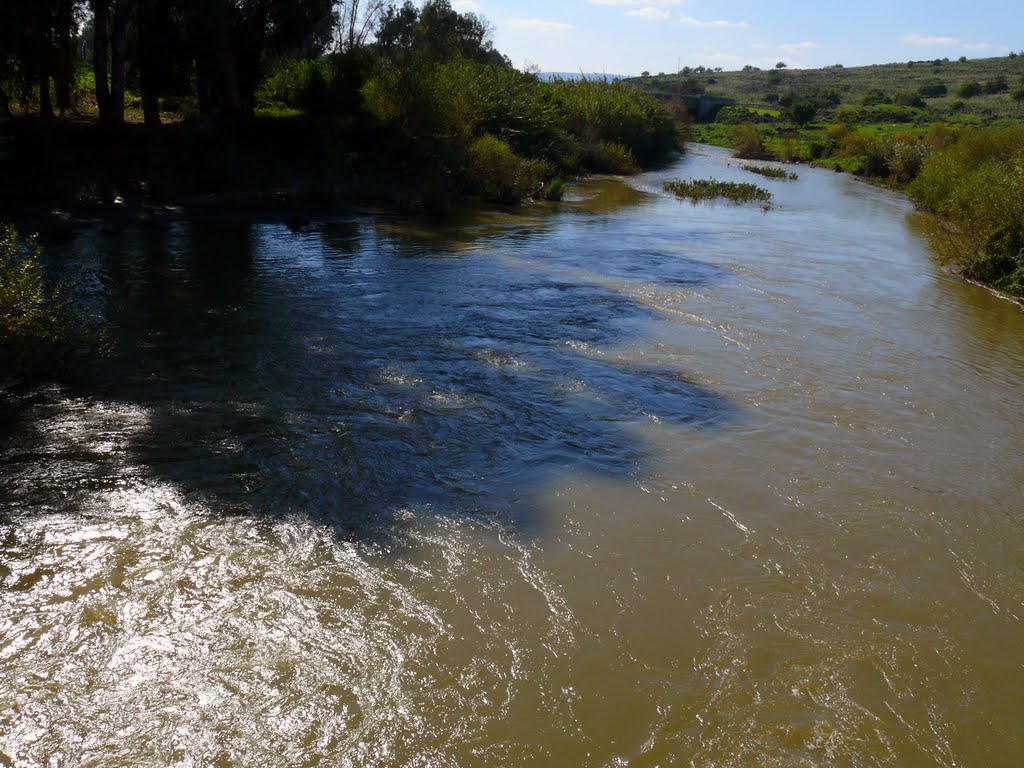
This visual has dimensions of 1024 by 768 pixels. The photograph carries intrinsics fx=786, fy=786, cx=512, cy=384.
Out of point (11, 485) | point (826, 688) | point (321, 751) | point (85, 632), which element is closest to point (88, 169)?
point (11, 485)

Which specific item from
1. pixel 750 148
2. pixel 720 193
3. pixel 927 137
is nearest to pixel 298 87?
pixel 720 193

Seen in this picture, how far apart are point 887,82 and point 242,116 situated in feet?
373

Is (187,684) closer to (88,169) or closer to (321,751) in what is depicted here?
(321,751)

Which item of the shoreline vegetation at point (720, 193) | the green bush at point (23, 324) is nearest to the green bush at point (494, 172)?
the shoreline vegetation at point (720, 193)

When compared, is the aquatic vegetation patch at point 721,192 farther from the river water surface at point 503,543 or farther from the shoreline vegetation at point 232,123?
the river water surface at point 503,543

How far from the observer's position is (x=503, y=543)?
6.23 meters

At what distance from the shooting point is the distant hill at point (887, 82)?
79644mm

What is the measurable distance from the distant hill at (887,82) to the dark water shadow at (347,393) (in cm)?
7078

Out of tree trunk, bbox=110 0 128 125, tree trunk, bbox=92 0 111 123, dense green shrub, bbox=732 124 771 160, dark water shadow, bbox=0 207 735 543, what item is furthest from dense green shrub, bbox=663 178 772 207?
dense green shrub, bbox=732 124 771 160

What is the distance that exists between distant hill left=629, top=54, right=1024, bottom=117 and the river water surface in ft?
235

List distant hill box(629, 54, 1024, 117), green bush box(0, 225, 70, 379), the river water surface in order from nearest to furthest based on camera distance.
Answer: the river water surface < green bush box(0, 225, 70, 379) < distant hill box(629, 54, 1024, 117)

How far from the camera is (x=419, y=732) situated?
4.43 metres

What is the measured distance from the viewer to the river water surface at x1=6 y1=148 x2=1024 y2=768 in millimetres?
4531

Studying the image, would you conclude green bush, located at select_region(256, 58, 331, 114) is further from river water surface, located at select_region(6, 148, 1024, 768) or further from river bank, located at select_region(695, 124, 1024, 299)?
river bank, located at select_region(695, 124, 1024, 299)
